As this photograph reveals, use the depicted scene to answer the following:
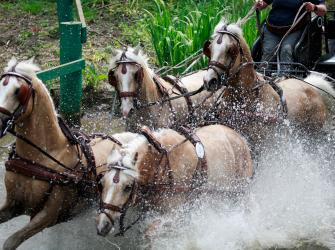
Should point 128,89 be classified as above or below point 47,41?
above

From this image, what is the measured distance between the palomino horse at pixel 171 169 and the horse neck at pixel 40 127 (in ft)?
1.61

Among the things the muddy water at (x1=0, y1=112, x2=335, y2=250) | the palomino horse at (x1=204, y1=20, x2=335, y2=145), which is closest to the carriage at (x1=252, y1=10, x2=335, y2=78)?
the palomino horse at (x1=204, y1=20, x2=335, y2=145)

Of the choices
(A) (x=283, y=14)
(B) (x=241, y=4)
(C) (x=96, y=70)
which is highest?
(A) (x=283, y=14)

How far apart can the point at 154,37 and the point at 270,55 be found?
211 centimetres

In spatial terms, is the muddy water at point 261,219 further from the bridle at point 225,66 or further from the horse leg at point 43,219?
the bridle at point 225,66

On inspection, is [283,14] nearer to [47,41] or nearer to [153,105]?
[153,105]

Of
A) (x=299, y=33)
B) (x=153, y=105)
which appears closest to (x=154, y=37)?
(x=299, y=33)

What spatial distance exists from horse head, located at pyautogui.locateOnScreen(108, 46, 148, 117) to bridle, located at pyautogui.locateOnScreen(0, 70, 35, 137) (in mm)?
1273

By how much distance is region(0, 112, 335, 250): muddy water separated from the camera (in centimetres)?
455

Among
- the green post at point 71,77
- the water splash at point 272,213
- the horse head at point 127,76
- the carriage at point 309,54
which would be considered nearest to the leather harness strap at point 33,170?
the water splash at point 272,213

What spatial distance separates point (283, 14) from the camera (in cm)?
655

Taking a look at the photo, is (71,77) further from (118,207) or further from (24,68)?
(118,207)

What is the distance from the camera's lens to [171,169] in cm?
425

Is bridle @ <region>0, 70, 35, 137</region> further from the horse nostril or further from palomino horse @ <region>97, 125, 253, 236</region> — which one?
the horse nostril
